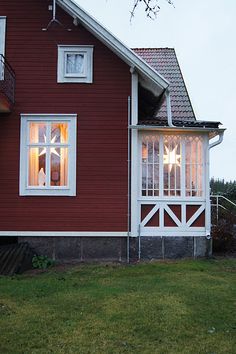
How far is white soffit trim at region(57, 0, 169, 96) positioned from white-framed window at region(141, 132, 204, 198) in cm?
139

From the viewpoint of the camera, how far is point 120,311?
22.6 ft

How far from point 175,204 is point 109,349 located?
263 inches

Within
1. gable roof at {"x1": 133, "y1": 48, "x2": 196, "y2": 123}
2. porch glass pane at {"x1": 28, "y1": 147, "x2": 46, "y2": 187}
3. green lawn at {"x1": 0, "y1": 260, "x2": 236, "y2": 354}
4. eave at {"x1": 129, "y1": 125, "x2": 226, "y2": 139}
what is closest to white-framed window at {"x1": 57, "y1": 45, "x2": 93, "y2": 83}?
eave at {"x1": 129, "y1": 125, "x2": 226, "y2": 139}

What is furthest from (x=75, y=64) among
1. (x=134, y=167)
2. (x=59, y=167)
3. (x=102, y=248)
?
(x=102, y=248)

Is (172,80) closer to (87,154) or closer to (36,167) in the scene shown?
(87,154)

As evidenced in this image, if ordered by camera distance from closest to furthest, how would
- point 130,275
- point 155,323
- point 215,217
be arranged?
point 155,323 < point 130,275 < point 215,217

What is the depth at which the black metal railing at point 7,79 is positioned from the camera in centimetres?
1104

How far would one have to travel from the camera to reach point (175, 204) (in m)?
11.8

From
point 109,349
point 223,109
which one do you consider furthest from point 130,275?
point 223,109

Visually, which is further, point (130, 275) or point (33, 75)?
point (33, 75)

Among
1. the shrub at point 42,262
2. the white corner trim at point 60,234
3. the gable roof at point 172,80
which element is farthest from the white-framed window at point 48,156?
the gable roof at point 172,80

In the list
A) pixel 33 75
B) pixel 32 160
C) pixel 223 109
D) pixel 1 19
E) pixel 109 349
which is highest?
pixel 223 109

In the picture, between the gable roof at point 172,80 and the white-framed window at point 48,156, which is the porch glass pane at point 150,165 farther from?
the white-framed window at point 48,156

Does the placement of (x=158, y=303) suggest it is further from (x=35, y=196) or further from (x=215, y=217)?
(x=215, y=217)
